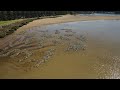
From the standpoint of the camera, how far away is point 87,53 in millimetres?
12602

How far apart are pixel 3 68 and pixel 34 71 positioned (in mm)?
1989

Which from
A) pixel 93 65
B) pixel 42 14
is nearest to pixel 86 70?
pixel 93 65

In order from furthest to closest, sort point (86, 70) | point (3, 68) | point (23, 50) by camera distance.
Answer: point (23, 50) < point (3, 68) < point (86, 70)

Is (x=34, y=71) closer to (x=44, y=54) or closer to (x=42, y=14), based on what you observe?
(x=44, y=54)

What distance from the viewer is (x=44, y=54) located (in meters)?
12.6

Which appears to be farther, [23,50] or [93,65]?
[23,50]

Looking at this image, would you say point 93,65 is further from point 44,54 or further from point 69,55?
point 44,54
